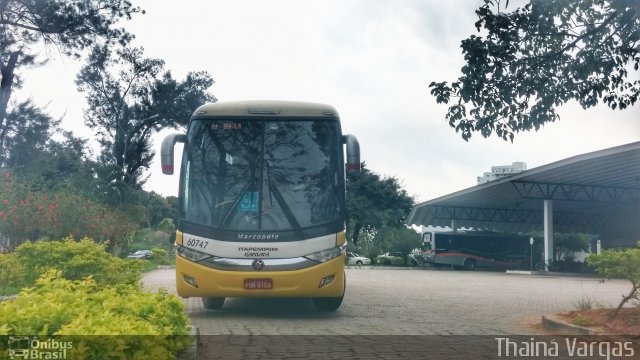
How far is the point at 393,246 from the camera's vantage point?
163ft

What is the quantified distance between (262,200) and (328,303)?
7.94 feet

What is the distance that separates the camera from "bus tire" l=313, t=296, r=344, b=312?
11680 mm

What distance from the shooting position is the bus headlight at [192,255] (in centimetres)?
1038

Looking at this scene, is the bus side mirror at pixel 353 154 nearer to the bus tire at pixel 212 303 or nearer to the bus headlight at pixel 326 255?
the bus headlight at pixel 326 255

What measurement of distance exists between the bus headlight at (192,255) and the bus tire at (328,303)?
95.3 inches

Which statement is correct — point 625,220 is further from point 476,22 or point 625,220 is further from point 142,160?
point 476,22

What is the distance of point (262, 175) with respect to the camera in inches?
424

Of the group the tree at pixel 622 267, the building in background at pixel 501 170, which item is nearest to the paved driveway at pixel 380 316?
the tree at pixel 622 267

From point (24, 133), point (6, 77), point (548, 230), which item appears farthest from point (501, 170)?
point (6, 77)

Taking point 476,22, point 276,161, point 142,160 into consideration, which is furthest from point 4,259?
point 142,160

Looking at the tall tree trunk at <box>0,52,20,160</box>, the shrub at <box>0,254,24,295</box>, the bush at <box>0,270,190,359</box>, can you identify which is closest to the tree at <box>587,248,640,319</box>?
the bush at <box>0,270,190,359</box>

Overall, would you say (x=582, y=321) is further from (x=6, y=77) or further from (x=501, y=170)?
(x=501, y=170)

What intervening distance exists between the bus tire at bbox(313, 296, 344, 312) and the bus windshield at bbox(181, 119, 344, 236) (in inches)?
66.8

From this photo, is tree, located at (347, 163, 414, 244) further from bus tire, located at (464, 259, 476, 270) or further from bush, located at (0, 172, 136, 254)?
bush, located at (0, 172, 136, 254)
